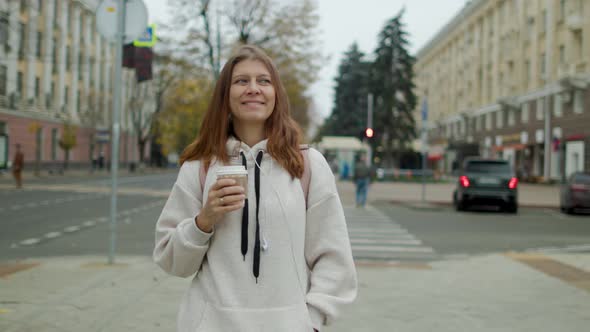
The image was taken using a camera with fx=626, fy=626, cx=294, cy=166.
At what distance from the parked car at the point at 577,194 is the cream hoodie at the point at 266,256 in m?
19.1

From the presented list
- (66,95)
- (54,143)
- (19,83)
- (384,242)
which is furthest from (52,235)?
(66,95)

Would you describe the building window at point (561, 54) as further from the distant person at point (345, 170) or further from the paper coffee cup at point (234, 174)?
the paper coffee cup at point (234, 174)

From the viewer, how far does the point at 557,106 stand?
40.9 m

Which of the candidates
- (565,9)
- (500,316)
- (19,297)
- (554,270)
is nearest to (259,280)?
(500,316)

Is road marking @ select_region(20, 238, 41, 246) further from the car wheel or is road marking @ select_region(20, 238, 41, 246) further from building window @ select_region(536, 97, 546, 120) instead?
building window @ select_region(536, 97, 546, 120)

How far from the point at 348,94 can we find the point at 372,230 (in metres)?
65.3

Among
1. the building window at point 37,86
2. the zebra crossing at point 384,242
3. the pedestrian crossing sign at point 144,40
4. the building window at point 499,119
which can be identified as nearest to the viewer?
the pedestrian crossing sign at point 144,40

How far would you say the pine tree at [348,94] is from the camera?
73875mm

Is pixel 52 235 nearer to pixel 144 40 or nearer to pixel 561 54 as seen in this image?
pixel 144 40

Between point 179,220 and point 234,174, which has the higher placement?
point 234,174

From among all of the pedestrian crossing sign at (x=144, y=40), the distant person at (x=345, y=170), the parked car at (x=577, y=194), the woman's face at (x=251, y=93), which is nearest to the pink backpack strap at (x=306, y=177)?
the woman's face at (x=251, y=93)

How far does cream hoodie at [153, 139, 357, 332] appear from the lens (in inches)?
83.5

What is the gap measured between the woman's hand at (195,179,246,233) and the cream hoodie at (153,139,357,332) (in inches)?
4.4

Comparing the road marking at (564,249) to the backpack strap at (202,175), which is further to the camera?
the road marking at (564,249)
